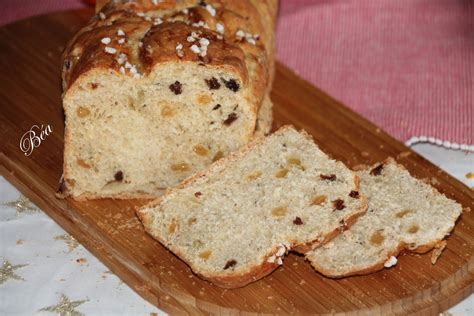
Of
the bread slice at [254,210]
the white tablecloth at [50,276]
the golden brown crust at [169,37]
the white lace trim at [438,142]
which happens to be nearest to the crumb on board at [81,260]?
the white tablecloth at [50,276]

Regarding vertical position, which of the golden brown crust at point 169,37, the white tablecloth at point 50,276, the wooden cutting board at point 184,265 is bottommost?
the white tablecloth at point 50,276

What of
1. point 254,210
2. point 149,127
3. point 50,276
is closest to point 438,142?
point 254,210

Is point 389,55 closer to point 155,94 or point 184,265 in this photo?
point 155,94

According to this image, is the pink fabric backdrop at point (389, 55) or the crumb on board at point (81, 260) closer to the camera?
the crumb on board at point (81, 260)

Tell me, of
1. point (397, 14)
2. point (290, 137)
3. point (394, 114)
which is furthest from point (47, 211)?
point (397, 14)

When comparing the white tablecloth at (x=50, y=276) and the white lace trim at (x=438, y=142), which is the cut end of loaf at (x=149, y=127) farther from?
the white lace trim at (x=438, y=142)

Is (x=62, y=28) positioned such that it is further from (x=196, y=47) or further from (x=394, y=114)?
(x=394, y=114)
